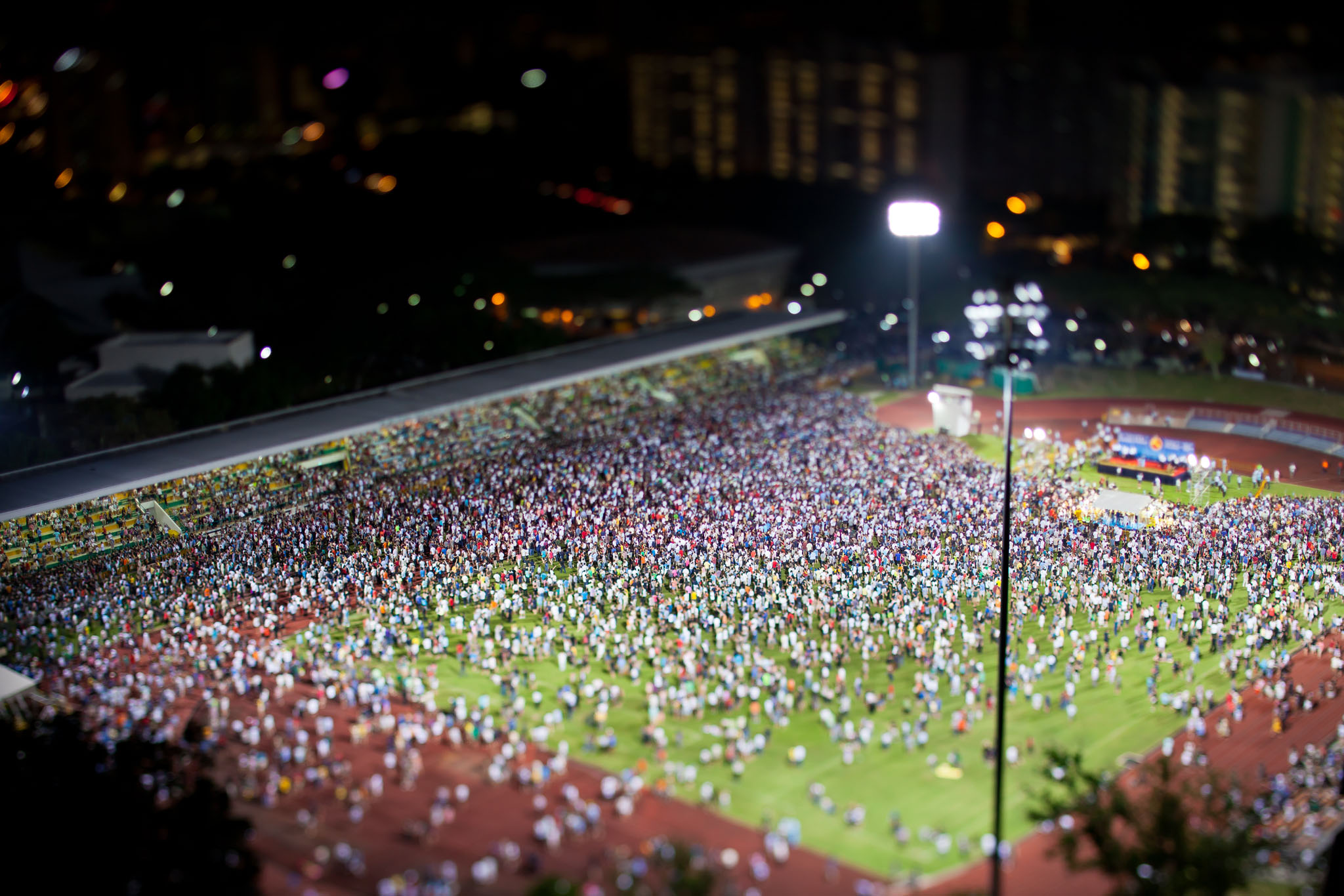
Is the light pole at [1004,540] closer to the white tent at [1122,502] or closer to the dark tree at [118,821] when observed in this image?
the white tent at [1122,502]

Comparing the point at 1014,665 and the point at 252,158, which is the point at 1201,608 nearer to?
the point at 1014,665

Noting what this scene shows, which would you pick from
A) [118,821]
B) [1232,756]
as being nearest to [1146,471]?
[1232,756]

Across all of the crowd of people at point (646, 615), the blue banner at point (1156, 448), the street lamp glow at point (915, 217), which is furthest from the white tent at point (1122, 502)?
the street lamp glow at point (915, 217)

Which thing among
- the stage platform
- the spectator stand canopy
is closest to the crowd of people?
the spectator stand canopy

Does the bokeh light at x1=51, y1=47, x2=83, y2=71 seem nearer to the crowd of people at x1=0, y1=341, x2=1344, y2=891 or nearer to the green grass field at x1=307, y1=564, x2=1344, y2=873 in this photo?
the crowd of people at x1=0, y1=341, x2=1344, y2=891

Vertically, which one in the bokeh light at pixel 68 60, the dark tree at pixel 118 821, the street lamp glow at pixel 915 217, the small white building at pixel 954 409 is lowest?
the dark tree at pixel 118 821

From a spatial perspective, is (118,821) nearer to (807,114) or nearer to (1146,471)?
(1146,471)
